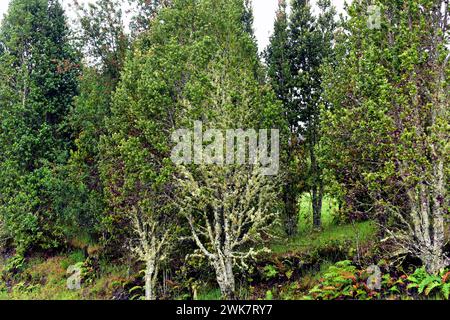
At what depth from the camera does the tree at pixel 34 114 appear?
22.0 meters

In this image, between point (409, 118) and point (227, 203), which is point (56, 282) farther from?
point (409, 118)

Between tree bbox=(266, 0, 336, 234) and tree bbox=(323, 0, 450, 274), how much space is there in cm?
532

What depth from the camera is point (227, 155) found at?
15.2 meters

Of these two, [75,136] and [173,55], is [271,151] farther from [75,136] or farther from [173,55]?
[75,136]

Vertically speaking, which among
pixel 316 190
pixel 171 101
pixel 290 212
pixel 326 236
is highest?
pixel 171 101

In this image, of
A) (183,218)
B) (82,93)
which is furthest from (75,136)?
(183,218)

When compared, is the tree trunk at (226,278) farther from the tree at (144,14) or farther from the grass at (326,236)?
the tree at (144,14)

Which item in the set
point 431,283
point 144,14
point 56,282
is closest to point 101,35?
point 144,14

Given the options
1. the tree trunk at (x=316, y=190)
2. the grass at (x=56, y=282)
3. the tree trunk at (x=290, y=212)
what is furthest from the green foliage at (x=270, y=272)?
the grass at (x=56, y=282)

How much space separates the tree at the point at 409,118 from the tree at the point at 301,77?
209 inches

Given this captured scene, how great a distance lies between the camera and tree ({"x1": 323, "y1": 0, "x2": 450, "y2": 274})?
12.1 metres

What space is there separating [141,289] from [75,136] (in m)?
11.9

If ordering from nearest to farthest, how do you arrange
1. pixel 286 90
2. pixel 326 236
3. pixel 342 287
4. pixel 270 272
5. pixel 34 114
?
pixel 342 287 < pixel 270 272 < pixel 326 236 < pixel 286 90 < pixel 34 114

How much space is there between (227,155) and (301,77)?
750cm
